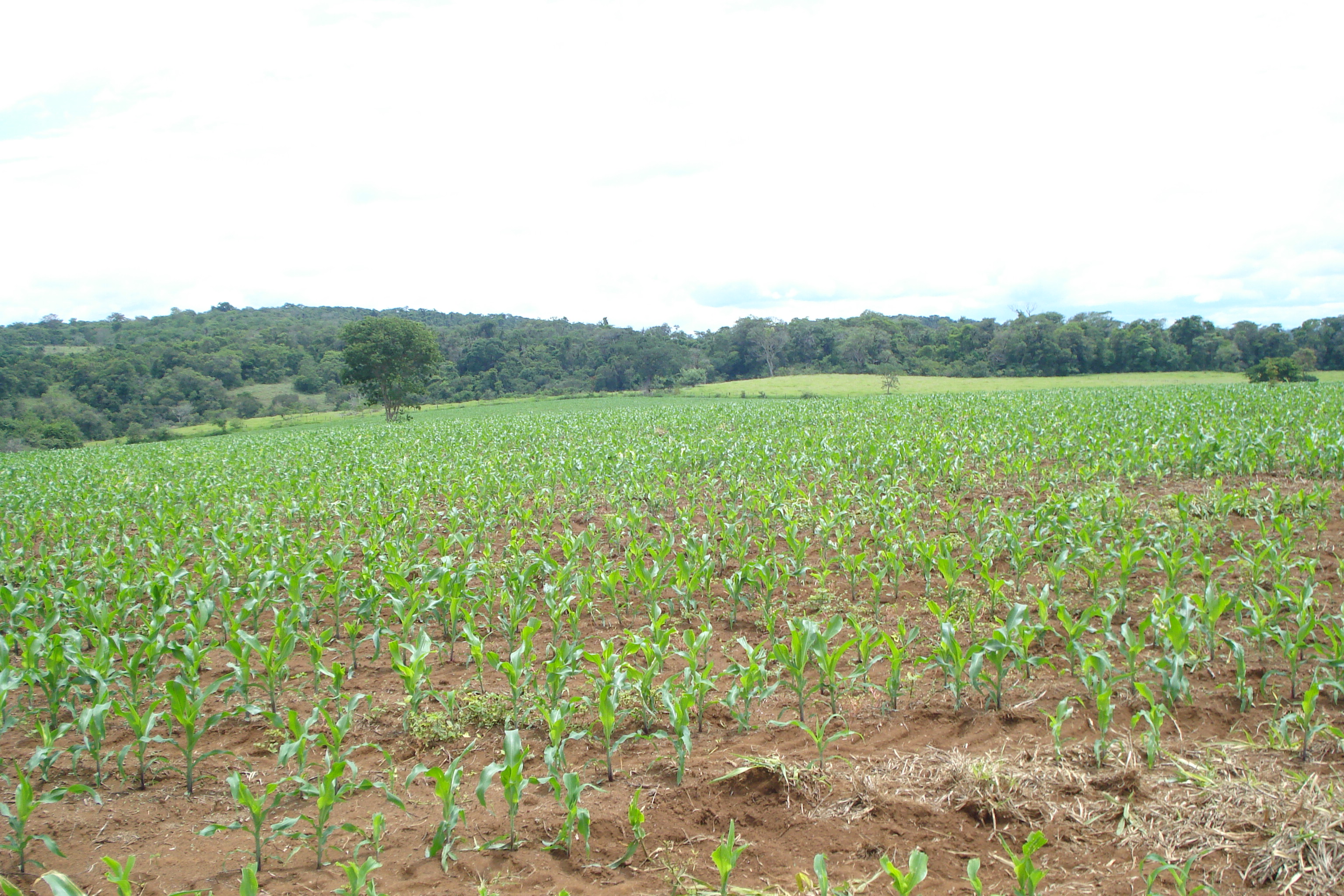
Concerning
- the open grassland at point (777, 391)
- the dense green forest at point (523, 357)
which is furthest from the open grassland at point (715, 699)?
the dense green forest at point (523, 357)

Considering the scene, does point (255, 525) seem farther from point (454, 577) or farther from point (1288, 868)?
point (1288, 868)

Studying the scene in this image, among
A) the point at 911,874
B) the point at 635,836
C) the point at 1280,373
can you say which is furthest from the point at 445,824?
the point at 1280,373

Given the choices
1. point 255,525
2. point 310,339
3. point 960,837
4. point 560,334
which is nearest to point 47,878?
point 960,837

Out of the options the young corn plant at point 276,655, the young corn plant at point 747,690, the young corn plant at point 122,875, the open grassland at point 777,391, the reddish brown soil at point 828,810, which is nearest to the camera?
the young corn plant at point 122,875

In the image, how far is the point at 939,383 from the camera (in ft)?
183

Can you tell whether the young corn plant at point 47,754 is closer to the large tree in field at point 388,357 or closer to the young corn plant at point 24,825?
the young corn plant at point 24,825

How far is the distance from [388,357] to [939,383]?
1573 inches

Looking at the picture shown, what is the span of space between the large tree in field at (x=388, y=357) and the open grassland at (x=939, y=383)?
867 inches

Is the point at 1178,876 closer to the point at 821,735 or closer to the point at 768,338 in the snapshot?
the point at 821,735

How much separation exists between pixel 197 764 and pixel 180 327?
11321 cm

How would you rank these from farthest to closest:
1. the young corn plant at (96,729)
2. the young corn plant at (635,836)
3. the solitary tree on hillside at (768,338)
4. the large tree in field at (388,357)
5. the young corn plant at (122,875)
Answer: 1. the solitary tree on hillside at (768,338)
2. the large tree in field at (388,357)
3. the young corn plant at (96,729)
4. the young corn plant at (635,836)
5. the young corn plant at (122,875)

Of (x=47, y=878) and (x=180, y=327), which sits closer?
(x=47, y=878)

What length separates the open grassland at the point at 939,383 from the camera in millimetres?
47719

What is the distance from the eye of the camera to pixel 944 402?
1054 inches
